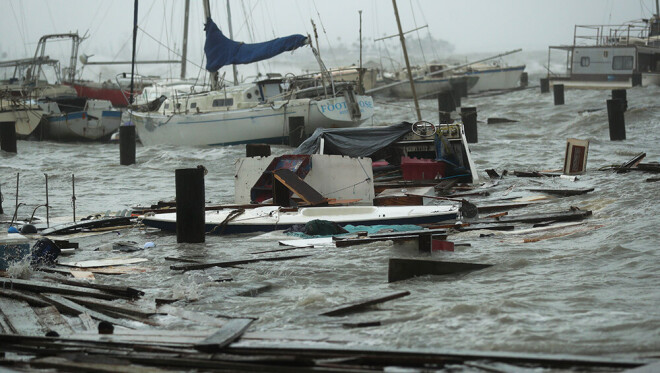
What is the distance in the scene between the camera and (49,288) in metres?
8.18

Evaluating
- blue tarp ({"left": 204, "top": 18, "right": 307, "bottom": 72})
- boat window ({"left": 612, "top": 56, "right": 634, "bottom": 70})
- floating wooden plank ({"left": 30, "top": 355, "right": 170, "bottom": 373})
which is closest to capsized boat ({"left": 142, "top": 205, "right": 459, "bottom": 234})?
floating wooden plank ({"left": 30, "top": 355, "right": 170, "bottom": 373})

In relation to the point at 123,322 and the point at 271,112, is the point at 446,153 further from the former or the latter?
the point at 271,112

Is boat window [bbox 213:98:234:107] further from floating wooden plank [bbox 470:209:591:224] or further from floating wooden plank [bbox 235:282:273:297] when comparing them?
floating wooden plank [bbox 235:282:273:297]

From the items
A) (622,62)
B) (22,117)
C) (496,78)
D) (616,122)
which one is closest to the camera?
(616,122)

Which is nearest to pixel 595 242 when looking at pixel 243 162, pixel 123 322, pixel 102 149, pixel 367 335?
pixel 367 335

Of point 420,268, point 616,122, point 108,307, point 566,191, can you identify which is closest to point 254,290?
point 108,307

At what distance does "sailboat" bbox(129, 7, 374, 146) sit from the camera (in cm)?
2959

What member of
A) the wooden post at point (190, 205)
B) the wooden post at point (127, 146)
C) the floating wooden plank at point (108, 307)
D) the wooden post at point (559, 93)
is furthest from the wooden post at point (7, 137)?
the wooden post at point (559, 93)

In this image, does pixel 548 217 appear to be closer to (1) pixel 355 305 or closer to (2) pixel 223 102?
(1) pixel 355 305

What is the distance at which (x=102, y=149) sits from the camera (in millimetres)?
35469

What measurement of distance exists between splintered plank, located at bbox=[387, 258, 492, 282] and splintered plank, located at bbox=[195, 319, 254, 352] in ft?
6.92

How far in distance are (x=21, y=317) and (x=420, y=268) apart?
384 cm

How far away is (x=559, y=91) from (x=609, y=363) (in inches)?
1583

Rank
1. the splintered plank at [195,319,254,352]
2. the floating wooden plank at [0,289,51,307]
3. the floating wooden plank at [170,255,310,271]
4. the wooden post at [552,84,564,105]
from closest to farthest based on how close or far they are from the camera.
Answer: the splintered plank at [195,319,254,352]
the floating wooden plank at [0,289,51,307]
the floating wooden plank at [170,255,310,271]
the wooden post at [552,84,564,105]
